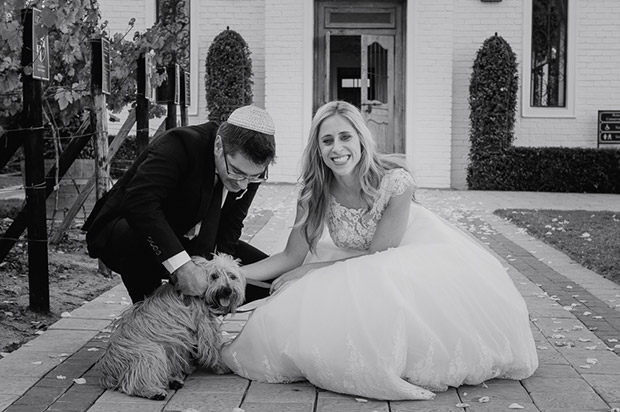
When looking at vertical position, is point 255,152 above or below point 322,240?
above

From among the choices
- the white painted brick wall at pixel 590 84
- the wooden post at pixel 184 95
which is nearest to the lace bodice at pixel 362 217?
the wooden post at pixel 184 95

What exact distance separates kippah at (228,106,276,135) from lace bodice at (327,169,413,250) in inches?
27.0

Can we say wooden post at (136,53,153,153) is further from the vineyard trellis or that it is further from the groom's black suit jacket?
the groom's black suit jacket

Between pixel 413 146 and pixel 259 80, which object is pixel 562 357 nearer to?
pixel 413 146

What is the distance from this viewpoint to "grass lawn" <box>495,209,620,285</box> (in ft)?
25.6

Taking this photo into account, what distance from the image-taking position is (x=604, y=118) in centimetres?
1652

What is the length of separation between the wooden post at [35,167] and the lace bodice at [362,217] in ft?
6.13

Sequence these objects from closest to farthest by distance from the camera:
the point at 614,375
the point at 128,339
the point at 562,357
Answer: the point at 128,339 < the point at 614,375 < the point at 562,357

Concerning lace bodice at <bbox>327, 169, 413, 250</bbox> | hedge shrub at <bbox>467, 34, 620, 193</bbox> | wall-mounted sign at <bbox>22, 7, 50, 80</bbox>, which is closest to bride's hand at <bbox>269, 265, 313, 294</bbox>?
lace bodice at <bbox>327, 169, 413, 250</bbox>

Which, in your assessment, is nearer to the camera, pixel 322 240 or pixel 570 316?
pixel 322 240

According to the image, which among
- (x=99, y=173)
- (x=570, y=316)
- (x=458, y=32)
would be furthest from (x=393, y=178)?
(x=458, y=32)

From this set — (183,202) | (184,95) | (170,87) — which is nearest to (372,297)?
(183,202)

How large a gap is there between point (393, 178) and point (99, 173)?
11.7 ft

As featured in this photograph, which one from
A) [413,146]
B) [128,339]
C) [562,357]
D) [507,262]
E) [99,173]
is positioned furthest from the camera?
[413,146]
